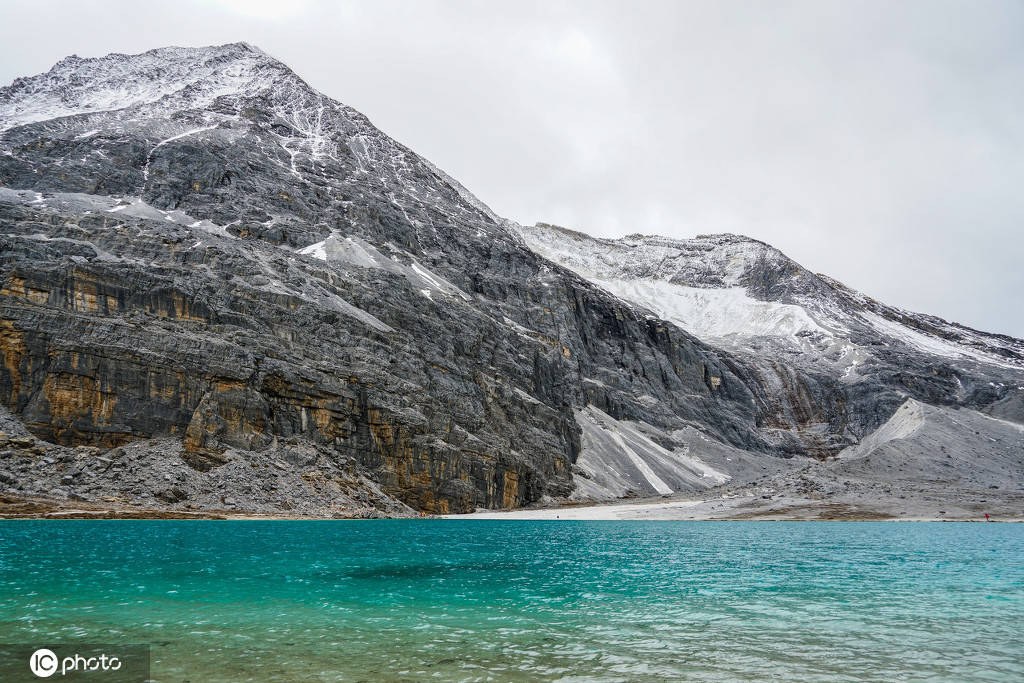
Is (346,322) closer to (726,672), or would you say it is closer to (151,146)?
(151,146)

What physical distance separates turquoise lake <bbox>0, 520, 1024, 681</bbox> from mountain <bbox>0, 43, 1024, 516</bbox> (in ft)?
84.7

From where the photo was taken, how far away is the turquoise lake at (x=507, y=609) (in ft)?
49.4

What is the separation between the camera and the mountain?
222 feet

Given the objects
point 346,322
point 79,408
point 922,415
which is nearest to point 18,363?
point 79,408

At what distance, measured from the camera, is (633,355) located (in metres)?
167

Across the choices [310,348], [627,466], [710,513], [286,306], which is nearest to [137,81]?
[286,306]

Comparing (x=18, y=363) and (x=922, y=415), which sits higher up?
(x=18, y=363)

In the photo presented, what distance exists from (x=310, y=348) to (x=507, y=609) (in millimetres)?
66499

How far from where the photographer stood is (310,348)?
272 feet

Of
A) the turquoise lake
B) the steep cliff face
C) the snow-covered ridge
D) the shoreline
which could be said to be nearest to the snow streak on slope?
the steep cliff face

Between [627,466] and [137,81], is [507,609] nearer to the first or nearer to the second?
[627,466]

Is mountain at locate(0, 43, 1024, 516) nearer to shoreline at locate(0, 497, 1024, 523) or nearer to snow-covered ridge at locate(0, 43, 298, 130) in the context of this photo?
snow-covered ridge at locate(0, 43, 298, 130)

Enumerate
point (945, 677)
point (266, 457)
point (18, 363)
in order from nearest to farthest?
point (945, 677) → point (18, 363) → point (266, 457)

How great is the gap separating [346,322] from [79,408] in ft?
104
